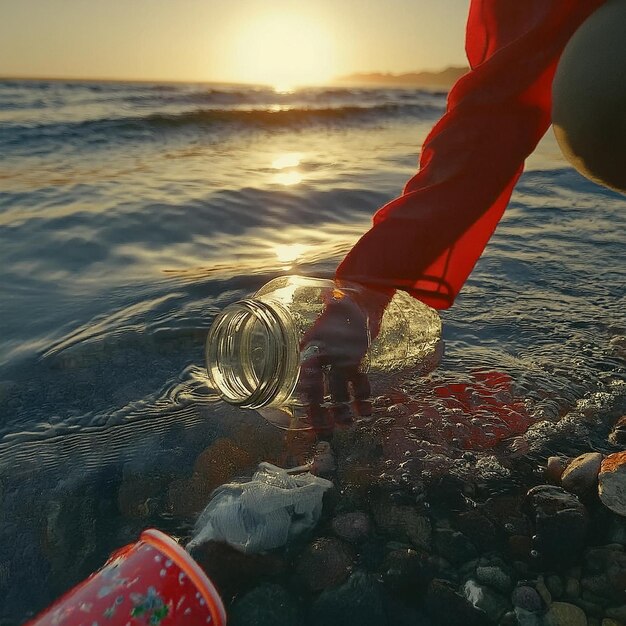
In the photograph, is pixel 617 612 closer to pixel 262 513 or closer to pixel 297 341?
pixel 262 513

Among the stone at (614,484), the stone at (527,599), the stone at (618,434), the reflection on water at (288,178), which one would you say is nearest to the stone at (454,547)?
the stone at (527,599)

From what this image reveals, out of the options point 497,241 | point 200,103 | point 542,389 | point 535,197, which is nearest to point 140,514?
point 542,389

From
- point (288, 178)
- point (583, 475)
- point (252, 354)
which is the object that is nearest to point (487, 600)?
point (583, 475)

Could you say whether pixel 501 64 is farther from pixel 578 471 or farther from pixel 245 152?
pixel 245 152

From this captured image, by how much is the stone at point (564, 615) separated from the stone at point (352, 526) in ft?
1.34

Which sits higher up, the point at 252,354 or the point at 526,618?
→ the point at 252,354

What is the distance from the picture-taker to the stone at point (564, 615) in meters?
1.30

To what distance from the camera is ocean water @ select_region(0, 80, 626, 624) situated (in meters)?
1.68

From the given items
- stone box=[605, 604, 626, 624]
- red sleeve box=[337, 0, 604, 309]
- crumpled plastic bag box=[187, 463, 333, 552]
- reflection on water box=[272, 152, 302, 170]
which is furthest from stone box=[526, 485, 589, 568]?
reflection on water box=[272, 152, 302, 170]

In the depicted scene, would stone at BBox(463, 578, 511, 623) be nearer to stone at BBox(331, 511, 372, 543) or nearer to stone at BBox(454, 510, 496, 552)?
stone at BBox(454, 510, 496, 552)

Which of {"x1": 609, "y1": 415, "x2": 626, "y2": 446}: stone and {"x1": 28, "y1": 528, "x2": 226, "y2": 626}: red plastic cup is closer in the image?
{"x1": 28, "y1": 528, "x2": 226, "y2": 626}: red plastic cup

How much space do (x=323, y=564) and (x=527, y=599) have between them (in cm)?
42

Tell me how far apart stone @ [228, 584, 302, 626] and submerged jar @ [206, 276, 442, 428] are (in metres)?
0.46

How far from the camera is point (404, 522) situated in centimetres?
154
